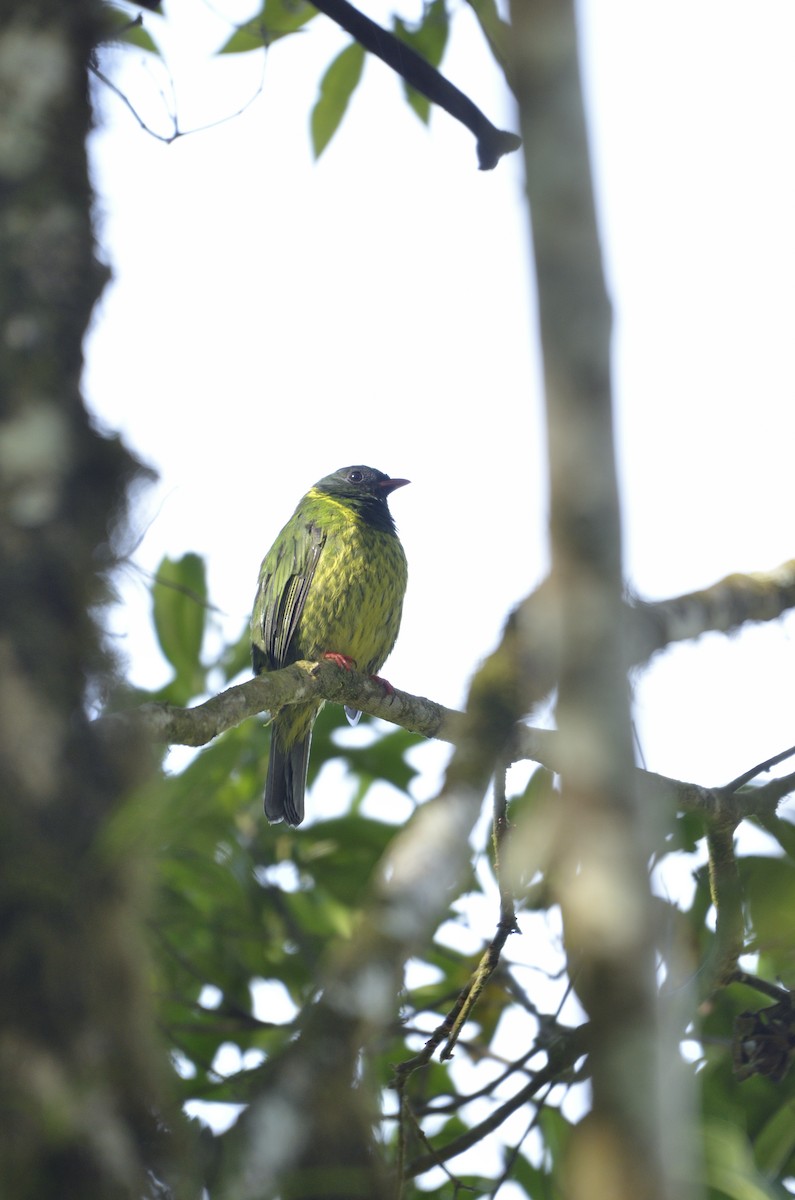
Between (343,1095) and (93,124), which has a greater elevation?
(93,124)

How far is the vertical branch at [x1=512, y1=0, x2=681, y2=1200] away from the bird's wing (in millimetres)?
4744

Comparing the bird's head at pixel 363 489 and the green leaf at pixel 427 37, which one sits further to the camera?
the bird's head at pixel 363 489

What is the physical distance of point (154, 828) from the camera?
4.73 ft

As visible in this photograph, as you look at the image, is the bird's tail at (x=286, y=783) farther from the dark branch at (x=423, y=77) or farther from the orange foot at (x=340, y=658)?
the dark branch at (x=423, y=77)

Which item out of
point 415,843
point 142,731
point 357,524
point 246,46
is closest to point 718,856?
point 142,731

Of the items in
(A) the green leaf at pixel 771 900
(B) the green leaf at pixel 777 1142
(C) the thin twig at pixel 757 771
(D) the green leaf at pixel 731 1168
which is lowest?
(D) the green leaf at pixel 731 1168

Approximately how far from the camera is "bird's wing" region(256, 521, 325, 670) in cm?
579

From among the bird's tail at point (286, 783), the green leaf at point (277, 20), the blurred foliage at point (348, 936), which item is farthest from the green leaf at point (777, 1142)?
the green leaf at point (277, 20)

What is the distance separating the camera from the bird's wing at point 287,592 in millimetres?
5785

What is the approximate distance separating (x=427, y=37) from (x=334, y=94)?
0.33 m

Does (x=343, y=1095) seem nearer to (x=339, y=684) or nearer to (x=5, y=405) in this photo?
(x=5, y=405)

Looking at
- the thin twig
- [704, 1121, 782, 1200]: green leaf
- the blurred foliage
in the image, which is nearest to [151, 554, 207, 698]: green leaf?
the blurred foliage

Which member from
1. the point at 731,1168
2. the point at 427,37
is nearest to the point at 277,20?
the point at 427,37

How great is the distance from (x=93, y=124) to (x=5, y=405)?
2.66ft
